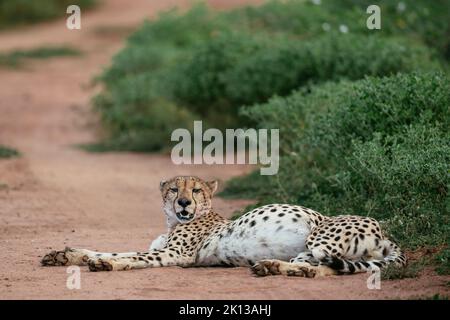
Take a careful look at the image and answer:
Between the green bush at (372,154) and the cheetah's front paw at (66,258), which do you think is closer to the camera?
the cheetah's front paw at (66,258)

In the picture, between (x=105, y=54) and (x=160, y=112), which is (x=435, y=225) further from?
(x=105, y=54)

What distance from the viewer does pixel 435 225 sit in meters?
7.89

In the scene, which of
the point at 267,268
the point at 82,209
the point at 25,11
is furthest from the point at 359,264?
the point at 25,11

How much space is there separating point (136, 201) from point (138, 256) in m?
4.08

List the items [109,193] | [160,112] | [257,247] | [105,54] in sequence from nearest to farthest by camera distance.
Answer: [257,247] < [109,193] < [160,112] < [105,54]

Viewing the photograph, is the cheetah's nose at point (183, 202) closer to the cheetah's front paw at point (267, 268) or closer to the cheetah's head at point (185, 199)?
the cheetah's head at point (185, 199)

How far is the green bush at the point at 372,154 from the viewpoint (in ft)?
26.3

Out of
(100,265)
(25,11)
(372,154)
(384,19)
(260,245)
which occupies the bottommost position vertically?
(100,265)

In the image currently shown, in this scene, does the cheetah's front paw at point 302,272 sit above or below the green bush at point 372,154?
below

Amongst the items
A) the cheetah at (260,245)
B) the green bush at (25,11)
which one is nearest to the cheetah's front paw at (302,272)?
the cheetah at (260,245)

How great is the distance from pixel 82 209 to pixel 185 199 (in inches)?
120

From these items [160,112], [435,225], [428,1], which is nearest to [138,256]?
[435,225]

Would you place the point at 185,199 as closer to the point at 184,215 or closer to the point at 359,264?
the point at 184,215

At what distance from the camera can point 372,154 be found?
8461 mm
